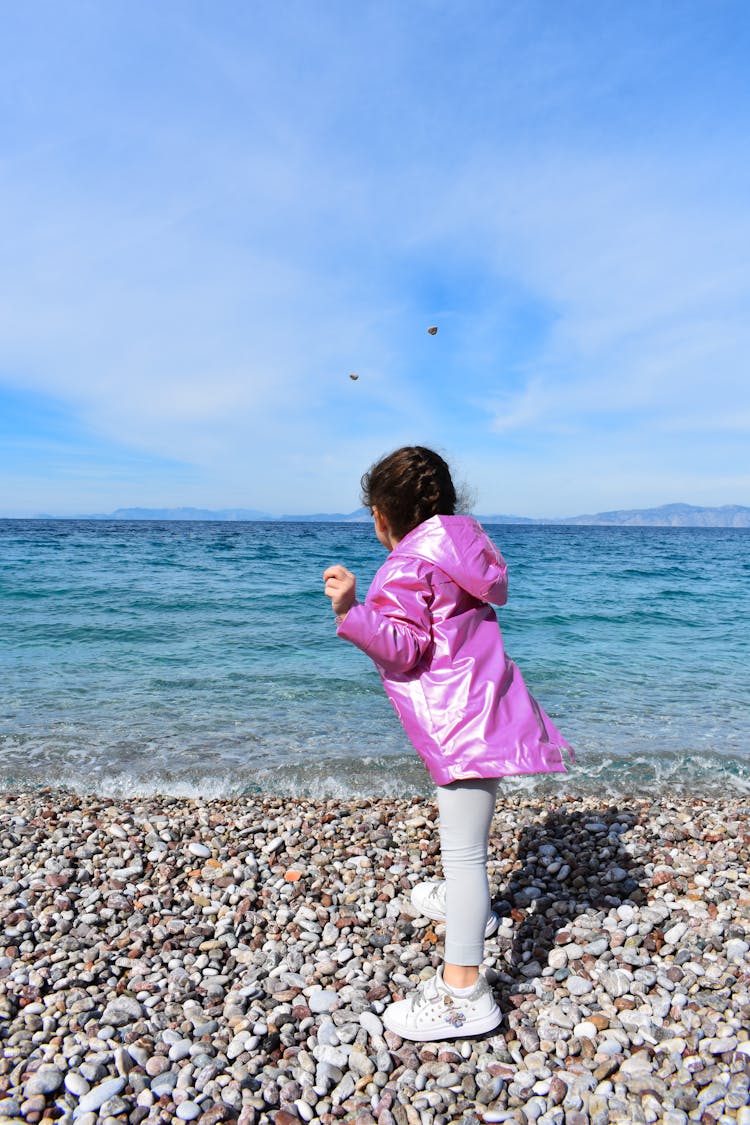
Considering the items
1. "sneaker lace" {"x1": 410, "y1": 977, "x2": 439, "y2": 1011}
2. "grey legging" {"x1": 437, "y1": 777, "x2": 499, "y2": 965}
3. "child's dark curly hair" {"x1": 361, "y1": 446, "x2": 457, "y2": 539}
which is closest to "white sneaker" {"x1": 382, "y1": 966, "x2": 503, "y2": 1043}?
"sneaker lace" {"x1": 410, "y1": 977, "x2": 439, "y2": 1011}

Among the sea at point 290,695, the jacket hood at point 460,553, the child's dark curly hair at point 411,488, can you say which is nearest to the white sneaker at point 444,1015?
the jacket hood at point 460,553

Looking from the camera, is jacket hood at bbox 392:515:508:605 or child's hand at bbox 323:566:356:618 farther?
jacket hood at bbox 392:515:508:605

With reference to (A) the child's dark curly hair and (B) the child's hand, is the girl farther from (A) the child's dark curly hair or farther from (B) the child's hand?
(A) the child's dark curly hair

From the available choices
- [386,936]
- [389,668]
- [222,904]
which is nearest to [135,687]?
Result: [222,904]

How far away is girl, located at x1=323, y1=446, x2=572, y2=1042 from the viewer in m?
2.87

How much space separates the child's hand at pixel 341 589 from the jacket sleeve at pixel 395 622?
0.13 feet

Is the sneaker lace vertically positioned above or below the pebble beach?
above

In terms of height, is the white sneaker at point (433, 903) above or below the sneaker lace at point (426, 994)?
below

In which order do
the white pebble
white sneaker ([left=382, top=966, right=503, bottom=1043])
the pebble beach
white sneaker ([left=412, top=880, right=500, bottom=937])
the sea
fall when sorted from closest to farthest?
the white pebble → the pebble beach → white sneaker ([left=382, top=966, right=503, bottom=1043]) → white sneaker ([left=412, top=880, right=500, bottom=937]) → the sea

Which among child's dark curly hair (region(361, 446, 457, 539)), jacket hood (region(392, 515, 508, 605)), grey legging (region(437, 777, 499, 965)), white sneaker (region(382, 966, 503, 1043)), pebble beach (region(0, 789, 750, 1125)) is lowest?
pebble beach (region(0, 789, 750, 1125))

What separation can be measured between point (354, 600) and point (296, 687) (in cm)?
736

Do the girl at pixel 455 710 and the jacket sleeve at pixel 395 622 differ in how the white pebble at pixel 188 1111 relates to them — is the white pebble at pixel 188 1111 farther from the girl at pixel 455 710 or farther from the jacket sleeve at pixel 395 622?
the jacket sleeve at pixel 395 622

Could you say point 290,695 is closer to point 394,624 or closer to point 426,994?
point 426,994

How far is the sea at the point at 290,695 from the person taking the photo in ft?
22.0
